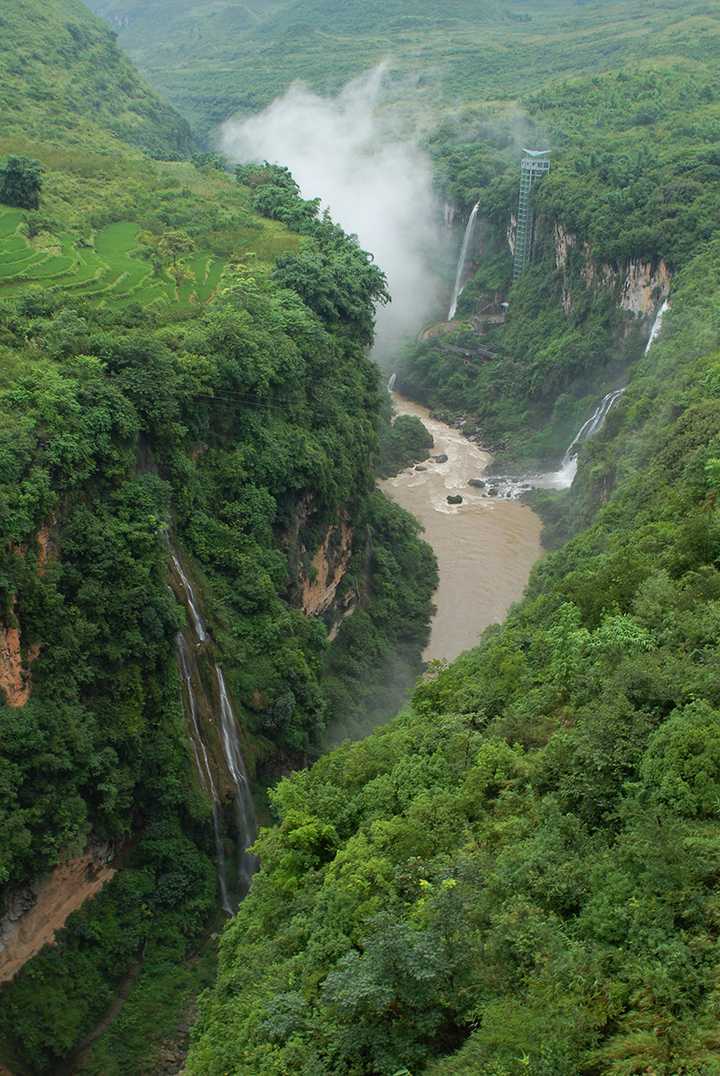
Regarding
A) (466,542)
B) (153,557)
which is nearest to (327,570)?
(153,557)

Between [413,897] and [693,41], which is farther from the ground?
[693,41]

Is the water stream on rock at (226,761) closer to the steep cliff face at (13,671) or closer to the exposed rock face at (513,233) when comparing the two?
the steep cliff face at (13,671)

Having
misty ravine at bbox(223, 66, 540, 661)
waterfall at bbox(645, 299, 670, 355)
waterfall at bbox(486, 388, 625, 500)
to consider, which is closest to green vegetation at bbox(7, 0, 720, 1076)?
waterfall at bbox(645, 299, 670, 355)

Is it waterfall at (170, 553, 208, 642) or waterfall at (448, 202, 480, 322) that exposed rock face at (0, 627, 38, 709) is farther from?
waterfall at (448, 202, 480, 322)

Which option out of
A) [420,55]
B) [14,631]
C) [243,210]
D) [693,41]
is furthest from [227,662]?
[420,55]

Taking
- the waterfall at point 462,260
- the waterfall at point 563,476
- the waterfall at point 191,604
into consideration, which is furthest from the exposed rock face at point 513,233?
the waterfall at point 191,604

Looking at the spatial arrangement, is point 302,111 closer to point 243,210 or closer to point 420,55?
point 420,55

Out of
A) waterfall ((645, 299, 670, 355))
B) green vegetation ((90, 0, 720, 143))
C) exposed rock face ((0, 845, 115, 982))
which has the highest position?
green vegetation ((90, 0, 720, 143))
